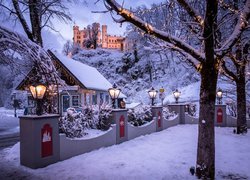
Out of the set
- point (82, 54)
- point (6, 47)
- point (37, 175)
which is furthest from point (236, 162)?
point (82, 54)

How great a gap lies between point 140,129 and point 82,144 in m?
4.80

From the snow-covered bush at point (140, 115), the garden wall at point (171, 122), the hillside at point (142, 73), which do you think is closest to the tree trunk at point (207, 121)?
the snow-covered bush at point (140, 115)

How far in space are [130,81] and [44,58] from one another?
4370cm

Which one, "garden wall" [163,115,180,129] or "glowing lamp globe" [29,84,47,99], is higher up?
"glowing lamp globe" [29,84,47,99]

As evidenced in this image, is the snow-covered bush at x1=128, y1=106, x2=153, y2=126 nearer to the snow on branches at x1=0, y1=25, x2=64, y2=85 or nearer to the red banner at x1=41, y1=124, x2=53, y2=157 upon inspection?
the snow on branches at x1=0, y1=25, x2=64, y2=85

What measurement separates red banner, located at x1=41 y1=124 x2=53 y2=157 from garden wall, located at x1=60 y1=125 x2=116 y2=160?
1.72ft

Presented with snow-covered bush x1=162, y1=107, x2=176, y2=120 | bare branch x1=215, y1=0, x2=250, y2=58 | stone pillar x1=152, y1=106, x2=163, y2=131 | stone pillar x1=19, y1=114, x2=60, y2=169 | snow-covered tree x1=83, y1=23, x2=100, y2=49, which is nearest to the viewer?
bare branch x1=215, y1=0, x2=250, y2=58

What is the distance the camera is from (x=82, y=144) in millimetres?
9102

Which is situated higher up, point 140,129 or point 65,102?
point 65,102

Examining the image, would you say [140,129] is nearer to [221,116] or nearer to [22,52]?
[221,116]

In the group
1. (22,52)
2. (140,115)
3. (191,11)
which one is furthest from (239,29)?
(140,115)

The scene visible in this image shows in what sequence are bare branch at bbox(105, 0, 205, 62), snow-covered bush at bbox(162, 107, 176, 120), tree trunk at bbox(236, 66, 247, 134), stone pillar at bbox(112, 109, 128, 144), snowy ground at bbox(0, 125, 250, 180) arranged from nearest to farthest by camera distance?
bare branch at bbox(105, 0, 205, 62) < snowy ground at bbox(0, 125, 250, 180) < stone pillar at bbox(112, 109, 128, 144) < tree trunk at bbox(236, 66, 247, 134) < snow-covered bush at bbox(162, 107, 176, 120)

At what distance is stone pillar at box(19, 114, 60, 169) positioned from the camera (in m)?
7.25

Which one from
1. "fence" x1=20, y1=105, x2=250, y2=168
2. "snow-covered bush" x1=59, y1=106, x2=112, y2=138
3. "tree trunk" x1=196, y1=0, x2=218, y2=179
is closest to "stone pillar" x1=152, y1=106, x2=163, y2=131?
"snow-covered bush" x1=59, y1=106, x2=112, y2=138
